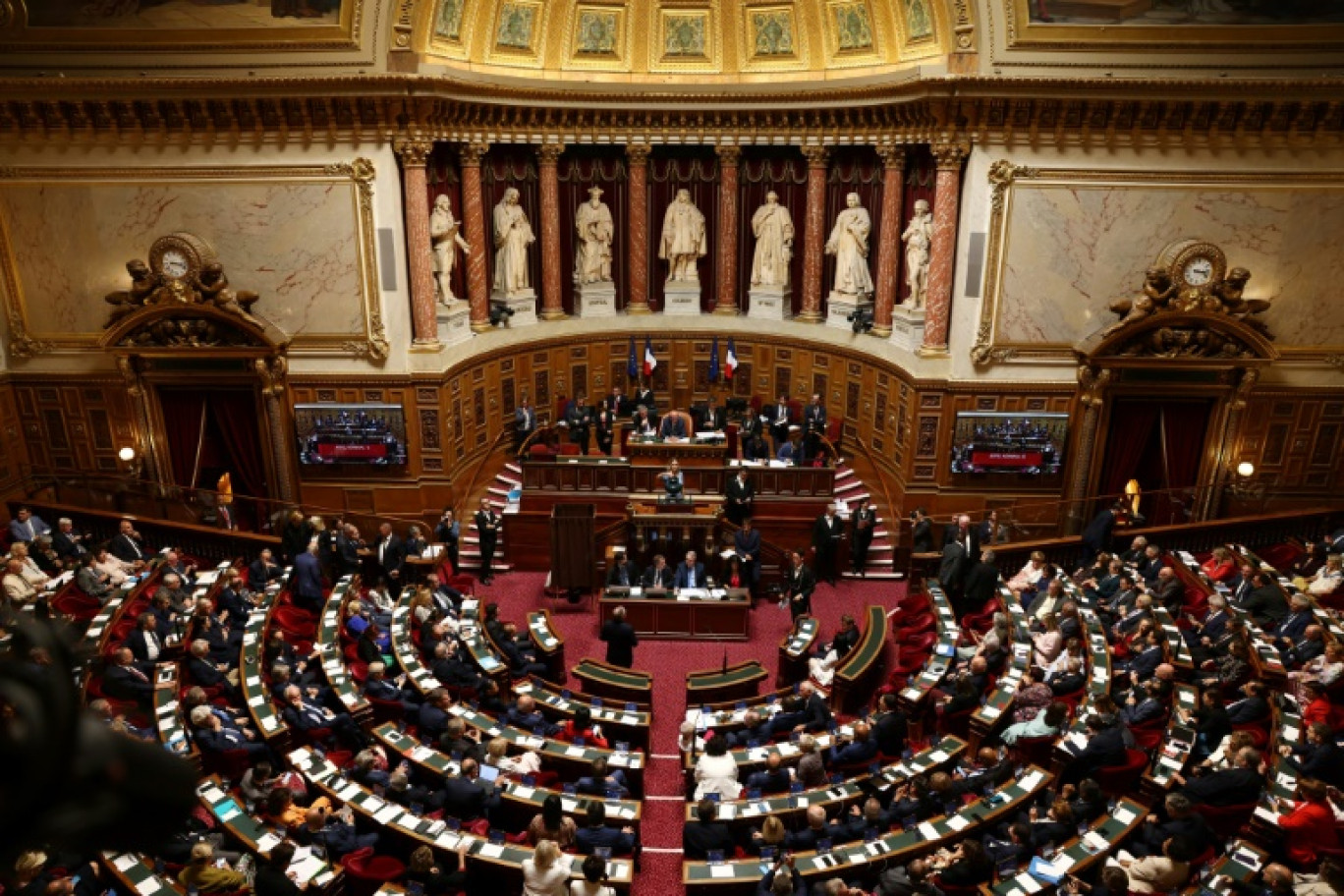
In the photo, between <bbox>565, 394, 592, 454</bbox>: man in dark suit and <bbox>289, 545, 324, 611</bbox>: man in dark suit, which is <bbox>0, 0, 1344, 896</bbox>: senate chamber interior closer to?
<bbox>289, 545, 324, 611</bbox>: man in dark suit

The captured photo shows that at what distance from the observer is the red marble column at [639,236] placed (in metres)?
24.0

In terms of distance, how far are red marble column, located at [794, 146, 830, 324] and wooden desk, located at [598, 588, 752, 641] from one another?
31.7 ft

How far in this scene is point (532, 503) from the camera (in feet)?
64.0

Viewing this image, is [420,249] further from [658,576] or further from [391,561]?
[658,576]

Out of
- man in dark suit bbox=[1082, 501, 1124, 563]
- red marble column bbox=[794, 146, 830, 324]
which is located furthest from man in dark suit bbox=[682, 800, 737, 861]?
red marble column bbox=[794, 146, 830, 324]

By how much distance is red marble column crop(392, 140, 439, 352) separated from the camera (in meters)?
19.2

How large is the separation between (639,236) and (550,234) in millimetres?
2269

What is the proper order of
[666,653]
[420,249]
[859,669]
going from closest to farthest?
1. [859,669]
2. [666,653]
3. [420,249]

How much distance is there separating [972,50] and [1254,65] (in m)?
4.97

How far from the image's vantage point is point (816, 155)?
2283cm

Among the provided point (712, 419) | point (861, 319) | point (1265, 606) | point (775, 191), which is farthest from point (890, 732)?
point (775, 191)

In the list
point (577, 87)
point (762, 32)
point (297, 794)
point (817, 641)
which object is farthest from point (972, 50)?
point (297, 794)

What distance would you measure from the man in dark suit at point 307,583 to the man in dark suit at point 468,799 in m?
6.18

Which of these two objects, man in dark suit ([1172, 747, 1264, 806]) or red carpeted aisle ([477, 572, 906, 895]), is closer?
man in dark suit ([1172, 747, 1264, 806])
